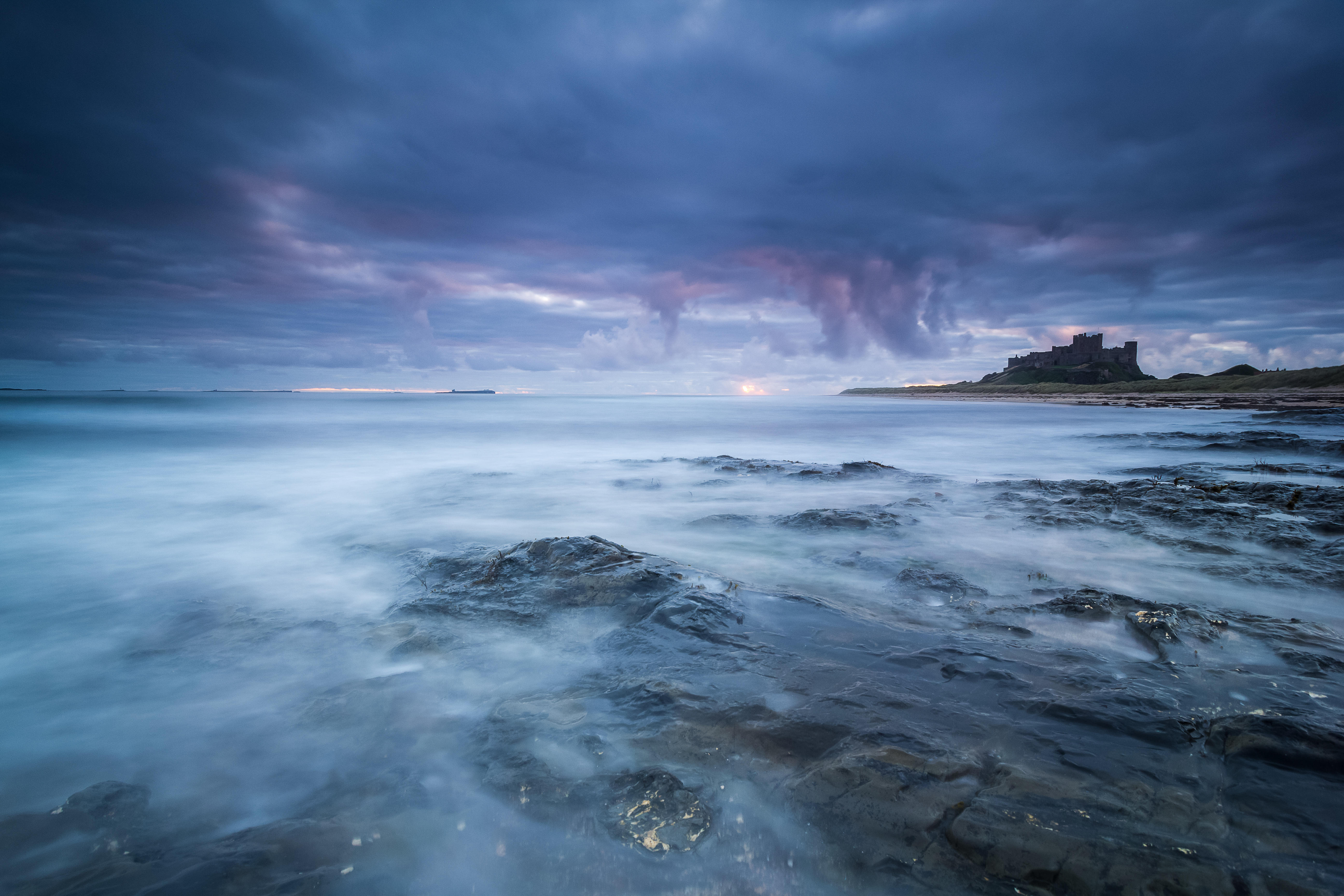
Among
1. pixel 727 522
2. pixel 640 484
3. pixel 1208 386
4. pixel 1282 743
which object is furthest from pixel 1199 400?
pixel 1282 743

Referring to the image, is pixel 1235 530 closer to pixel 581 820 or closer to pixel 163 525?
pixel 581 820

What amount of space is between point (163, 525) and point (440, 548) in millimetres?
5478

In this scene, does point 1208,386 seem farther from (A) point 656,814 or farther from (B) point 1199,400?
(A) point 656,814

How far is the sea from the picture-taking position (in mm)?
2256

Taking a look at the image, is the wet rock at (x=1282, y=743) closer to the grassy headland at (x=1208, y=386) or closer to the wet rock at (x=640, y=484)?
the wet rock at (x=640, y=484)

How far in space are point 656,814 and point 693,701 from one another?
796 millimetres

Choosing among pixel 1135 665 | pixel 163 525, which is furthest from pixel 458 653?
pixel 163 525

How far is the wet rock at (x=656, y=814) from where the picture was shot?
237cm

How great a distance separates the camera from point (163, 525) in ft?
29.2

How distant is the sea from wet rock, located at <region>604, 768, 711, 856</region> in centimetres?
1

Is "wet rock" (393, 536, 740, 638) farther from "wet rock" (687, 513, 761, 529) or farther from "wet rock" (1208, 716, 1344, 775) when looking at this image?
"wet rock" (1208, 716, 1344, 775)

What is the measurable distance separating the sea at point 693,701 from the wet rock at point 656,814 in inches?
0.5

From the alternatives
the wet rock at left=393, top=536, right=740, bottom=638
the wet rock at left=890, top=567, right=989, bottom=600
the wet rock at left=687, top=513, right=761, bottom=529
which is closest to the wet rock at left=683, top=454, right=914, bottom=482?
the wet rock at left=687, top=513, right=761, bottom=529

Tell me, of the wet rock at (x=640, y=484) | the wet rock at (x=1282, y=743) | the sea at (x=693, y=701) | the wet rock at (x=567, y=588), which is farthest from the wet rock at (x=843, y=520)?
the wet rock at (x=1282, y=743)
